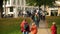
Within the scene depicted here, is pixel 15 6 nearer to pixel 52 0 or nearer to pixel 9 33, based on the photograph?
pixel 52 0

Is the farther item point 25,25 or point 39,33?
point 39,33

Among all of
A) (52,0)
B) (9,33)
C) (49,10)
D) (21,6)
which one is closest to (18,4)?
(21,6)

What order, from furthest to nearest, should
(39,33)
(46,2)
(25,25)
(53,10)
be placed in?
(53,10) < (46,2) < (39,33) < (25,25)

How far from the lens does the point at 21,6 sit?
91.7 meters

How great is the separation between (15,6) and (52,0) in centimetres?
2354

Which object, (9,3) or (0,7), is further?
(9,3)

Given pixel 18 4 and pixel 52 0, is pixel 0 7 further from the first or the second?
pixel 18 4

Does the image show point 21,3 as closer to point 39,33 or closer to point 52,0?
point 52,0

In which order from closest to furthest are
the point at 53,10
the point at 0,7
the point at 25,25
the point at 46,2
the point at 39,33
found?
the point at 25,25 < the point at 39,33 < the point at 0,7 < the point at 46,2 < the point at 53,10

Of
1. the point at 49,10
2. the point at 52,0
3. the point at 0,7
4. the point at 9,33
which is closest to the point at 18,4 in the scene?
the point at 49,10

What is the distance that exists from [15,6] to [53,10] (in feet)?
35.1

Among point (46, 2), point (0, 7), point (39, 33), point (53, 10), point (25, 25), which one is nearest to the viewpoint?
point (25, 25)

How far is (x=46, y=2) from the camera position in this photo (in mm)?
67250

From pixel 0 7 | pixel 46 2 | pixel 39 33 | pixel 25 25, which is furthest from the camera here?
pixel 46 2
